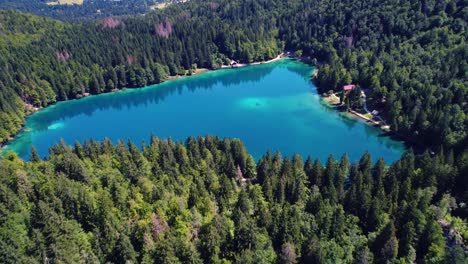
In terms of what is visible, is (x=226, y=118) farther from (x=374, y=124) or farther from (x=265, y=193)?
(x=265, y=193)

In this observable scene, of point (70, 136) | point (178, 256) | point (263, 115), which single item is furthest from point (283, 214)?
point (70, 136)

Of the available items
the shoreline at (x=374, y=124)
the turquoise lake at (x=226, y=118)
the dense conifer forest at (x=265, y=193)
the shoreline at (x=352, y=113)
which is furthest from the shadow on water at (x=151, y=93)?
the shoreline at (x=374, y=124)

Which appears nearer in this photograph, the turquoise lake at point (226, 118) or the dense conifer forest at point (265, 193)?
the dense conifer forest at point (265, 193)

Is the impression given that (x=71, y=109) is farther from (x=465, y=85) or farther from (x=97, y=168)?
(x=465, y=85)

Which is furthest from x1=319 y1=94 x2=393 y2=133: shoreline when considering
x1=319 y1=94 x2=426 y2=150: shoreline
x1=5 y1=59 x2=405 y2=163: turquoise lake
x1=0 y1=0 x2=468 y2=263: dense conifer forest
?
x1=0 y1=0 x2=468 y2=263: dense conifer forest

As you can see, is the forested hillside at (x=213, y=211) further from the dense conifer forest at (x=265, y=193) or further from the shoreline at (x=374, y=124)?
the shoreline at (x=374, y=124)

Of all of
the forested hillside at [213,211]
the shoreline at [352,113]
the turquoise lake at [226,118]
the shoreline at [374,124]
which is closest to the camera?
the forested hillside at [213,211]
